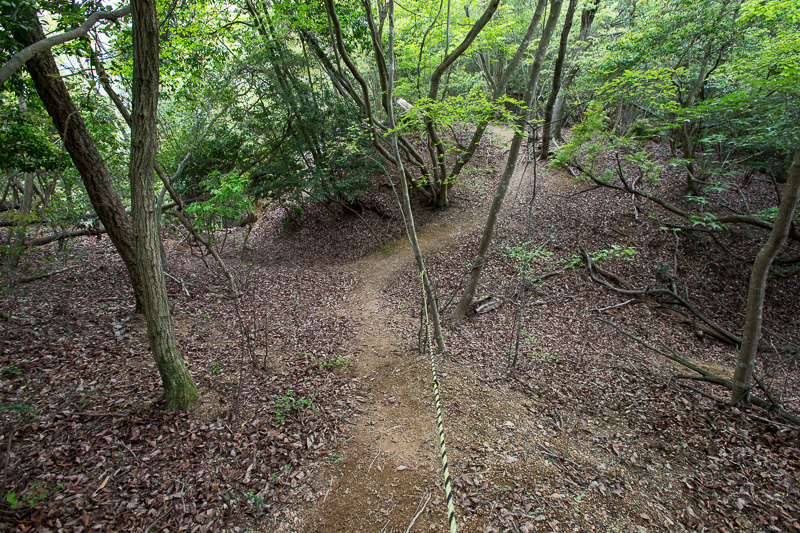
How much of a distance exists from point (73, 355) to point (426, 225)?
10276 millimetres

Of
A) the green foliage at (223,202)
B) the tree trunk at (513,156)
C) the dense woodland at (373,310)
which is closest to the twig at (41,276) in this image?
the dense woodland at (373,310)

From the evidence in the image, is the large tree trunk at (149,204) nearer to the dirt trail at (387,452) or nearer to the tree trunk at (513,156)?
the dirt trail at (387,452)

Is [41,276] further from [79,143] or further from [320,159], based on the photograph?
[320,159]

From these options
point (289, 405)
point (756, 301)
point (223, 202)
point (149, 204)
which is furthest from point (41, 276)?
point (756, 301)

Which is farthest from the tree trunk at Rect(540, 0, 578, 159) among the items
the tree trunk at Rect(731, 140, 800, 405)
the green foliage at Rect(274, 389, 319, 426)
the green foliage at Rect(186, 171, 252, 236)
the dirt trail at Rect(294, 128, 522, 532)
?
the green foliage at Rect(274, 389, 319, 426)

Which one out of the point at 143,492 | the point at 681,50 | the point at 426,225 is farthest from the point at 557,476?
the point at 681,50

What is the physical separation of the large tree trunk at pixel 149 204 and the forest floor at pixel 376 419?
505 millimetres

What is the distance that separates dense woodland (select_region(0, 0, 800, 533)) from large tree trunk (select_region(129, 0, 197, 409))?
28 millimetres

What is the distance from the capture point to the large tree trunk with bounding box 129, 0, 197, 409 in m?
3.17

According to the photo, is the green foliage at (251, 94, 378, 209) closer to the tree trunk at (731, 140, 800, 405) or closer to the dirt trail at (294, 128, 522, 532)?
the dirt trail at (294, 128, 522, 532)

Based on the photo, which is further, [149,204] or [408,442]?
[408,442]

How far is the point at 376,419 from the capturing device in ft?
14.8

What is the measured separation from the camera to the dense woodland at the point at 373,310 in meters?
3.34

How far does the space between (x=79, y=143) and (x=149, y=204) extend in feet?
8.26
